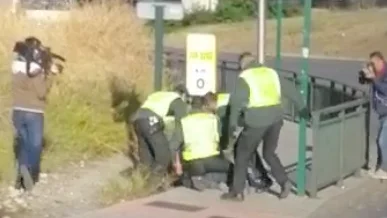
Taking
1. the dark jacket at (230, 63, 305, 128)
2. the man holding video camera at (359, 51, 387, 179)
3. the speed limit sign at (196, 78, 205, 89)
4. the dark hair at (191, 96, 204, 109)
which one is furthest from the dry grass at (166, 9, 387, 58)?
the dark jacket at (230, 63, 305, 128)

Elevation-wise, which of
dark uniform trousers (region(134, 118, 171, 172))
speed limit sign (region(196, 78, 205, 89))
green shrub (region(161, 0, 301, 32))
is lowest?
green shrub (region(161, 0, 301, 32))

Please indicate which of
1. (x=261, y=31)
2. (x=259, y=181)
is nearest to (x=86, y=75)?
(x=261, y=31)

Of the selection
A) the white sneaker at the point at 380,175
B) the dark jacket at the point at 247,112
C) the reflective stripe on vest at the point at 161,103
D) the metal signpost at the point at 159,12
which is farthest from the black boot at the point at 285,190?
the white sneaker at the point at 380,175

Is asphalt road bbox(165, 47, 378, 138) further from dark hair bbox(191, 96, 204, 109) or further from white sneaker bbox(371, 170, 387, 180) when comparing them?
dark hair bbox(191, 96, 204, 109)

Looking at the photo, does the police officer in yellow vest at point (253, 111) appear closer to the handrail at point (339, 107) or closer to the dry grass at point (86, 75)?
the handrail at point (339, 107)

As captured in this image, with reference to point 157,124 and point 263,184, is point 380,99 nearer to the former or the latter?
point 263,184

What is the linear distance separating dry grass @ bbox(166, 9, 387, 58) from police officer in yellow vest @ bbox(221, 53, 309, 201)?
1267 inches

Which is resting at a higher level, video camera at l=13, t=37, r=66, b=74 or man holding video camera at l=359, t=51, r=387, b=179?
video camera at l=13, t=37, r=66, b=74

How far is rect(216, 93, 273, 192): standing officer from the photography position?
48.8 feet

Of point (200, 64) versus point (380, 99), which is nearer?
point (200, 64)

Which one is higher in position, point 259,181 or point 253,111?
point 253,111

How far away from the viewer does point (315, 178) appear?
573 inches

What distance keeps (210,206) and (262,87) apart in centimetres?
144

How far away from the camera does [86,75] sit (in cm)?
1898
